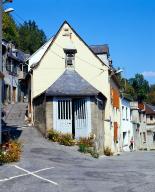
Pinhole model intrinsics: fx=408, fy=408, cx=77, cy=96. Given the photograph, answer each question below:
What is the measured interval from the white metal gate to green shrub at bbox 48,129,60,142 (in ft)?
2.94

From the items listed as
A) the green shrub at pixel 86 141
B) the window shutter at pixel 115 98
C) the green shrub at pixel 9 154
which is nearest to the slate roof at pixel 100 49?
the window shutter at pixel 115 98

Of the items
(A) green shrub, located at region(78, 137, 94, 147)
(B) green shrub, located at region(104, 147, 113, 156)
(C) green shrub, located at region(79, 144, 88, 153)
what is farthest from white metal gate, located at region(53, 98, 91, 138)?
(C) green shrub, located at region(79, 144, 88, 153)

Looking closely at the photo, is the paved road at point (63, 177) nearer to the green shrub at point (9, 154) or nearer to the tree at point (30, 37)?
the green shrub at point (9, 154)

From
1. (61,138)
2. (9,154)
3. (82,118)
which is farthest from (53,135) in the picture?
(9,154)

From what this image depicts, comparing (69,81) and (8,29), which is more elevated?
(8,29)

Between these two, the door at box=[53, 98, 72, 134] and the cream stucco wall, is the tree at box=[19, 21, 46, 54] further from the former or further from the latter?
the door at box=[53, 98, 72, 134]

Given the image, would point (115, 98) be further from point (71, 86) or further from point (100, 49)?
point (71, 86)

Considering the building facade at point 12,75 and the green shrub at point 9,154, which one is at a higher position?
the building facade at point 12,75

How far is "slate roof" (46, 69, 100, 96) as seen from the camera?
2938 centimetres

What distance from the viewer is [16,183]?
14305 millimetres

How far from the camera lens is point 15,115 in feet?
121

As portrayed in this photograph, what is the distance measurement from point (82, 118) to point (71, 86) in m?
2.66

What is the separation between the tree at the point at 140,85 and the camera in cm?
9606

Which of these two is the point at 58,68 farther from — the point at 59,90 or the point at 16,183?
the point at 16,183
